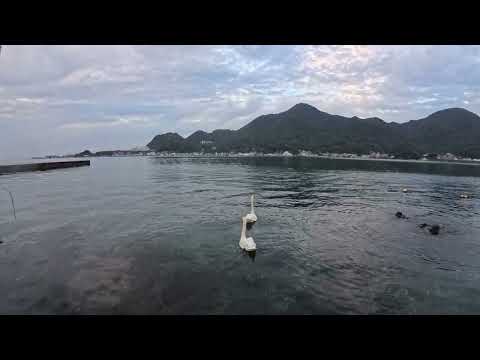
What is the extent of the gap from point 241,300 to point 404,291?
22.9ft

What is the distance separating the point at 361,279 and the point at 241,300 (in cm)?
582
